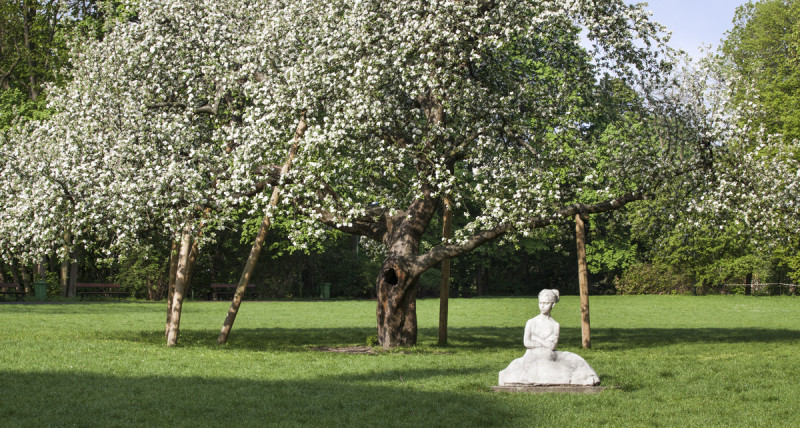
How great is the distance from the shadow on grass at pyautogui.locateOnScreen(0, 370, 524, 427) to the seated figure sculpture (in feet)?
2.49

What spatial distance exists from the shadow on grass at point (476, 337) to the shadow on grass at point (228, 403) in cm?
642


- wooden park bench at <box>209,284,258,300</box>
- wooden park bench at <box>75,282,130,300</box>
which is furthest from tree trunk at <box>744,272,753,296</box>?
wooden park bench at <box>75,282,130,300</box>

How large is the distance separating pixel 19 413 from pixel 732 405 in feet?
31.9

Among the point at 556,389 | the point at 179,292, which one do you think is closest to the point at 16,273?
the point at 179,292

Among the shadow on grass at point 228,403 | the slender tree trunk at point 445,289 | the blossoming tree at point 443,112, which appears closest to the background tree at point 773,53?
the blossoming tree at point 443,112

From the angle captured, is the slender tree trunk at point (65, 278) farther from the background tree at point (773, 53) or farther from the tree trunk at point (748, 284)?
the tree trunk at point (748, 284)

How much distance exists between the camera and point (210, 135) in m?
22.2

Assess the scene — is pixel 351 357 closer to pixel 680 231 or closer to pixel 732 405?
pixel 732 405

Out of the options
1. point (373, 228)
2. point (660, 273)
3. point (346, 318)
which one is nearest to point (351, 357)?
point (373, 228)

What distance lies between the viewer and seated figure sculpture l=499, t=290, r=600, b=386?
12.3 meters

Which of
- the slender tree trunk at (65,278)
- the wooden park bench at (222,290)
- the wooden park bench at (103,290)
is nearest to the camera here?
the slender tree trunk at (65,278)

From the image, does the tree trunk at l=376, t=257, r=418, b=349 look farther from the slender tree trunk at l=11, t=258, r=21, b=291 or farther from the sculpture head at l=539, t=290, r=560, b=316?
the slender tree trunk at l=11, t=258, r=21, b=291

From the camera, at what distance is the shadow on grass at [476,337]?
21250 millimetres

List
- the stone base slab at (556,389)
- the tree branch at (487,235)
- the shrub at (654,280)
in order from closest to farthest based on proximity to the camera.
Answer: the stone base slab at (556,389), the tree branch at (487,235), the shrub at (654,280)
